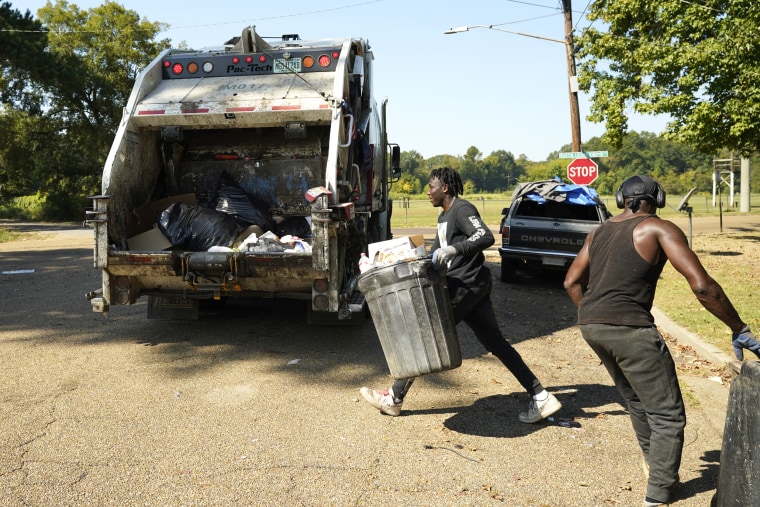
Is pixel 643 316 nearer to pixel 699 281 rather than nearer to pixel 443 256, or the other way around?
pixel 699 281

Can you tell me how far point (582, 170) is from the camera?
48.5 ft

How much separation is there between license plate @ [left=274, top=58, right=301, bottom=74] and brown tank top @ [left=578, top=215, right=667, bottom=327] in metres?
4.32

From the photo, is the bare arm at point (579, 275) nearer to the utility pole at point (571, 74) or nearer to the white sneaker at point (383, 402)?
the white sneaker at point (383, 402)

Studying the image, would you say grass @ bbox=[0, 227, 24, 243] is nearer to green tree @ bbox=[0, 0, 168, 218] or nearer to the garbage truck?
green tree @ bbox=[0, 0, 168, 218]

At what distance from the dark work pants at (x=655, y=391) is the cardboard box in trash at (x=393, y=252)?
1285 millimetres

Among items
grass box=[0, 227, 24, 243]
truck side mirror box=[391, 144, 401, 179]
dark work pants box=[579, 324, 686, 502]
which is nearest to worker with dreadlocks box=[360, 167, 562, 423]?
dark work pants box=[579, 324, 686, 502]

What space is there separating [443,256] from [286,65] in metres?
3.55

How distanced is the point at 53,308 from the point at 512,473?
660 centimetres

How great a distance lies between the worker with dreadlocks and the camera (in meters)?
4.52

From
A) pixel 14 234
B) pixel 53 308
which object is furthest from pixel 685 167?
pixel 53 308

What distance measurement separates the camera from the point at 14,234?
21.4 meters

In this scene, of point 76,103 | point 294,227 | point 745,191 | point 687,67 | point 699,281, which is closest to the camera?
point 699,281

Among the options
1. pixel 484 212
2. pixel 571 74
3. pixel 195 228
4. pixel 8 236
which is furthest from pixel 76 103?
pixel 195 228

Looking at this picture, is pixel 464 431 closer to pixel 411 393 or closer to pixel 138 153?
pixel 411 393
